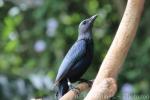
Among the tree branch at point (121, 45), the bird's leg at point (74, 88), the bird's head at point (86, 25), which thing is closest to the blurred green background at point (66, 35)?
the bird's head at point (86, 25)

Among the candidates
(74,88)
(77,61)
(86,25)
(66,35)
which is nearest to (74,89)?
(74,88)

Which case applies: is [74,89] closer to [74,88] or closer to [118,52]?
[74,88]

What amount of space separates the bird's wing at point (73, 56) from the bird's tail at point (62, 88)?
0.04 metres

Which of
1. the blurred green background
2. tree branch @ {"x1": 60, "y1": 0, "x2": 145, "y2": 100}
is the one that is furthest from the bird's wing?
the blurred green background

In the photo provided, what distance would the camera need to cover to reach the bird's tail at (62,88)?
1.65m

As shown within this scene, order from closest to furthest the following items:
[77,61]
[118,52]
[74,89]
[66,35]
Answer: [118,52]
[74,89]
[77,61]
[66,35]

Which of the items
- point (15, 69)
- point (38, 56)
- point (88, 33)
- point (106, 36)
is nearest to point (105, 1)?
point (106, 36)

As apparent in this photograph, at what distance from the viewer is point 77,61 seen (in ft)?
5.68

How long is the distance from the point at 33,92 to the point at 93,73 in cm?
77

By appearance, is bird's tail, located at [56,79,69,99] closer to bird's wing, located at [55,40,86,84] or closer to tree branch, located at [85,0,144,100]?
bird's wing, located at [55,40,86,84]

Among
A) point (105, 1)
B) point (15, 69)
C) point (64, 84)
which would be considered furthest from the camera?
point (15, 69)

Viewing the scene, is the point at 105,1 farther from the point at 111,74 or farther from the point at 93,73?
the point at 111,74

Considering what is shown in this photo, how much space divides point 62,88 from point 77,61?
0.12 m

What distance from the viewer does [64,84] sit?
5.52 feet
